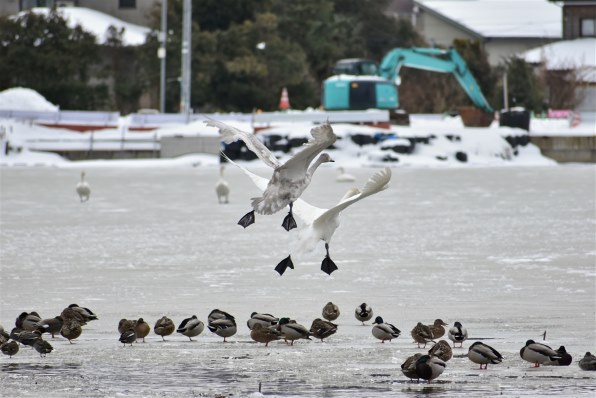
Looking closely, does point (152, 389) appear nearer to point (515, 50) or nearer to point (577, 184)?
point (577, 184)

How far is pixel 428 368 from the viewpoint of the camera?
8.76 metres

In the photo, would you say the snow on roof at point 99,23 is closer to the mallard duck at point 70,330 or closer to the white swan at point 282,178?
the white swan at point 282,178

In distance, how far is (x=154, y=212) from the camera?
2327 centimetres

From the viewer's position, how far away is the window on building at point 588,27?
197 ft

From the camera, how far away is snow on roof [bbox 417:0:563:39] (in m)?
71.2

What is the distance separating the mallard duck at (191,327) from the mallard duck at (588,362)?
2971 mm

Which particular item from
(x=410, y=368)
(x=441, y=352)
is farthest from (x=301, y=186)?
(x=410, y=368)

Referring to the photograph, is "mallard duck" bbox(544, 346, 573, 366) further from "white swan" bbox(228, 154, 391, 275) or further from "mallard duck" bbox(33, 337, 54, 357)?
"mallard duck" bbox(33, 337, 54, 357)

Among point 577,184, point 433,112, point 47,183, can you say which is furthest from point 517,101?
point 47,183

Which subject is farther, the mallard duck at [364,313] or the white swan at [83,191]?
the white swan at [83,191]

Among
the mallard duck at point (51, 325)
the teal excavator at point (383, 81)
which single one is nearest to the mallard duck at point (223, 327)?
the mallard duck at point (51, 325)

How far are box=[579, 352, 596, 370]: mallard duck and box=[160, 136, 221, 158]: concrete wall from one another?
113 ft

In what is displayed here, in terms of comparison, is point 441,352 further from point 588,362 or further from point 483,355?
point 588,362

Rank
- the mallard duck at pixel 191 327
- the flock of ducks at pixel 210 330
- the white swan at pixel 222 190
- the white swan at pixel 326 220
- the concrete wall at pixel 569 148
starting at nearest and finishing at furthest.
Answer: the flock of ducks at pixel 210 330 → the mallard duck at pixel 191 327 → the white swan at pixel 326 220 → the white swan at pixel 222 190 → the concrete wall at pixel 569 148
